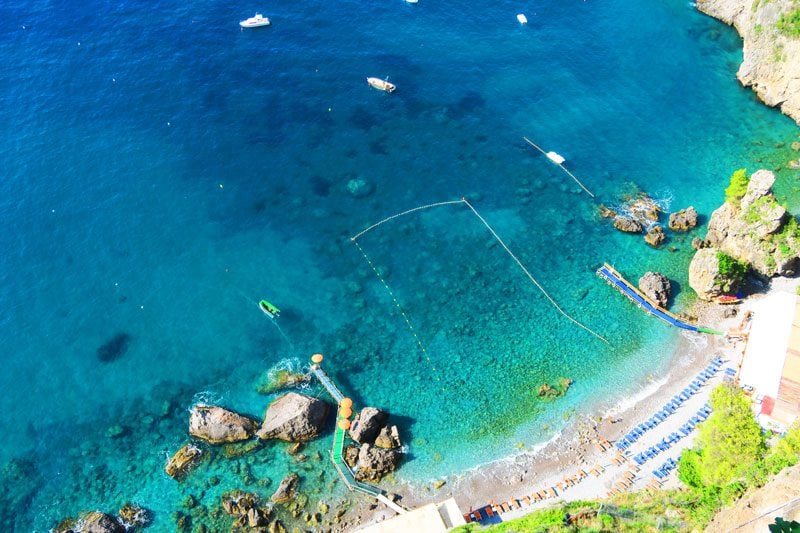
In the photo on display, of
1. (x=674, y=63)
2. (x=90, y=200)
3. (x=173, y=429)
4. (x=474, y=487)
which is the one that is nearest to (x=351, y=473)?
(x=474, y=487)

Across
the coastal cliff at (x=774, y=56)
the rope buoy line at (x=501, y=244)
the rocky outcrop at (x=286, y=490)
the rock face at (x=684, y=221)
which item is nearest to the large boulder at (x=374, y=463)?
the rocky outcrop at (x=286, y=490)

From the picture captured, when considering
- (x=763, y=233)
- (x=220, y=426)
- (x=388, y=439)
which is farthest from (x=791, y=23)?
(x=220, y=426)

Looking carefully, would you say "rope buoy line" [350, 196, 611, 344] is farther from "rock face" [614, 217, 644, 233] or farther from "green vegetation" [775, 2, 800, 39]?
"green vegetation" [775, 2, 800, 39]

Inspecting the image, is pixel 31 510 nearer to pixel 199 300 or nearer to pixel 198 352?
pixel 198 352

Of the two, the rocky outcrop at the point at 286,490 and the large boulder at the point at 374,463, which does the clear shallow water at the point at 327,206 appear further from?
the large boulder at the point at 374,463

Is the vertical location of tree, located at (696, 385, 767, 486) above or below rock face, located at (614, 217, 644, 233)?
above

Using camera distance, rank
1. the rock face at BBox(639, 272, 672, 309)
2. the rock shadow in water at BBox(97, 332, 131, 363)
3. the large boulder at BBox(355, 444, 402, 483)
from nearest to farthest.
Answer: the large boulder at BBox(355, 444, 402, 483) < the rock shadow in water at BBox(97, 332, 131, 363) < the rock face at BBox(639, 272, 672, 309)

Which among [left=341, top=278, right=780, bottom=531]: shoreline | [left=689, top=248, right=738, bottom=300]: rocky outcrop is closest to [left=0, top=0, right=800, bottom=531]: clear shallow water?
[left=341, top=278, right=780, bottom=531]: shoreline
